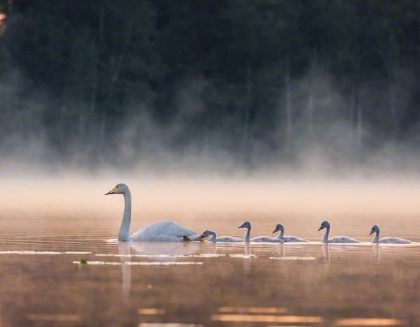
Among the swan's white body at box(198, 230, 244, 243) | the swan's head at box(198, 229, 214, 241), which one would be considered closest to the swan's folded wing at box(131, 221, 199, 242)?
the swan's head at box(198, 229, 214, 241)

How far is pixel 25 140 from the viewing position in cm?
5481

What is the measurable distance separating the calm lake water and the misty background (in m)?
32.1

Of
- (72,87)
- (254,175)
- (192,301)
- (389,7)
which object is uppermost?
(389,7)

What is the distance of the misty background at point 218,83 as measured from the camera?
182 ft

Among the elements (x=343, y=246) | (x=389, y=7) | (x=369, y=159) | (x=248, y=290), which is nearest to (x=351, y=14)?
(x=389, y=7)

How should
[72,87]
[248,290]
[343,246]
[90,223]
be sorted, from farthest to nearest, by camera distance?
[72,87] → [90,223] → [343,246] → [248,290]

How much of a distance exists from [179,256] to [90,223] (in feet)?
24.9

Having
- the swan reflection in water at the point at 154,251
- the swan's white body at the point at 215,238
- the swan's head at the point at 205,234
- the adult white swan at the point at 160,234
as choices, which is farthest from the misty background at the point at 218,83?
the swan reflection in water at the point at 154,251

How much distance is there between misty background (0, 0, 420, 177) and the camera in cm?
5534

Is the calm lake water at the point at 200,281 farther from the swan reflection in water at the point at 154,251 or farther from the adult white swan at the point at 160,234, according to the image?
the adult white swan at the point at 160,234

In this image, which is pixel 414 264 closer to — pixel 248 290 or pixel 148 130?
pixel 248 290

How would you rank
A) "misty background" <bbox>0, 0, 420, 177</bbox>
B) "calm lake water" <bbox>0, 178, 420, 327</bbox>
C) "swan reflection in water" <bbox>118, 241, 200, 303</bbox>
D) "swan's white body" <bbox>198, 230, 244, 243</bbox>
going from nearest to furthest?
1. "calm lake water" <bbox>0, 178, 420, 327</bbox>
2. "swan reflection in water" <bbox>118, 241, 200, 303</bbox>
3. "swan's white body" <bbox>198, 230, 244, 243</bbox>
4. "misty background" <bbox>0, 0, 420, 177</bbox>

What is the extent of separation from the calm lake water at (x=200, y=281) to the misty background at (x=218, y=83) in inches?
1263

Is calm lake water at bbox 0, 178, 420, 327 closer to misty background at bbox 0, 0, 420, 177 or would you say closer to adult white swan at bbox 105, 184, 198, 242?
adult white swan at bbox 105, 184, 198, 242
